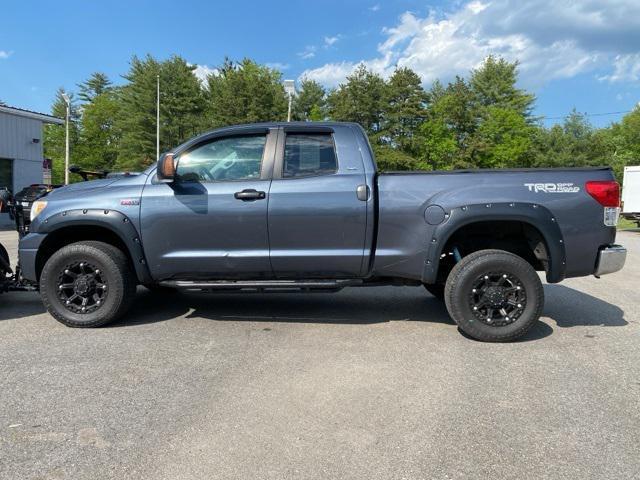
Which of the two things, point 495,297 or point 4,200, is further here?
point 4,200

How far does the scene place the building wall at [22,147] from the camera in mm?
19000

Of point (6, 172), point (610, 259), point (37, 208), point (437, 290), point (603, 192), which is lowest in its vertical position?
point (437, 290)

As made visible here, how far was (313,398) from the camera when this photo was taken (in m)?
3.28

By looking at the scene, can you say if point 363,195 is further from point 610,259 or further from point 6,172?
point 6,172

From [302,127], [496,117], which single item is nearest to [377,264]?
[302,127]

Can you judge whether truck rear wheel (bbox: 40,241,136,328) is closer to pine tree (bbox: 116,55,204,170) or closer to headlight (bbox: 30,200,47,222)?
headlight (bbox: 30,200,47,222)

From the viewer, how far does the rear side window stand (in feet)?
15.2

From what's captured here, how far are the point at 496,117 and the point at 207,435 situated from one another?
53.1m

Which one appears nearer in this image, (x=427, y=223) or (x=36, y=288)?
(x=427, y=223)

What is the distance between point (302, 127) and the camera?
15.6ft

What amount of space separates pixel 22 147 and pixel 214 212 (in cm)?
1917

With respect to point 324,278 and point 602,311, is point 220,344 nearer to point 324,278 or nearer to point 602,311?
point 324,278

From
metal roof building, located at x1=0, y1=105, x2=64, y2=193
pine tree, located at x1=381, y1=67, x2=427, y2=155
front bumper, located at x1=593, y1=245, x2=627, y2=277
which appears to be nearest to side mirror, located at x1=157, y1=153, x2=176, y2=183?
front bumper, located at x1=593, y1=245, x2=627, y2=277

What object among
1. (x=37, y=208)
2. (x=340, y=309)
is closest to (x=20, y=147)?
(x=37, y=208)
